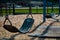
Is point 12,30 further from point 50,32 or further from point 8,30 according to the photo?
point 50,32

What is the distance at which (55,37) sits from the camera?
870 centimetres

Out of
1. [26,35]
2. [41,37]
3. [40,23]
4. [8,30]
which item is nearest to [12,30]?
[8,30]

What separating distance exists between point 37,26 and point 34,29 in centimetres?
65

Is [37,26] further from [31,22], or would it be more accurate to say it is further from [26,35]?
[26,35]

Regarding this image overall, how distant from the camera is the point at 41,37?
8695 millimetres

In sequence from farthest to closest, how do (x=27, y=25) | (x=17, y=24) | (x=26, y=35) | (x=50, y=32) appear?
(x=17, y=24) → (x=27, y=25) → (x=50, y=32) → (x=26, y=35)

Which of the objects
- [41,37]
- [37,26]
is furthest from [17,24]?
[41,37]

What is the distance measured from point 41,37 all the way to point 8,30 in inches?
58.0

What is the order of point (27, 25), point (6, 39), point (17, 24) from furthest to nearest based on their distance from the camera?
point (17, 24) → point (27, 25) → point (6, 39)

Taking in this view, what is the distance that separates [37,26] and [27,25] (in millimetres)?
692

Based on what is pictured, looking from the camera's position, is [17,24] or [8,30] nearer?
[8,30]

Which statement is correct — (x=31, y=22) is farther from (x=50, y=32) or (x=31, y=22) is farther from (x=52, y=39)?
(x=52, y=39)

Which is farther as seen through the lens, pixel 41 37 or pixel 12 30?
pixel 12 30

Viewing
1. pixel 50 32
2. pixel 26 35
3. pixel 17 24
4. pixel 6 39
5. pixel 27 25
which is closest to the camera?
pixel 6 39
